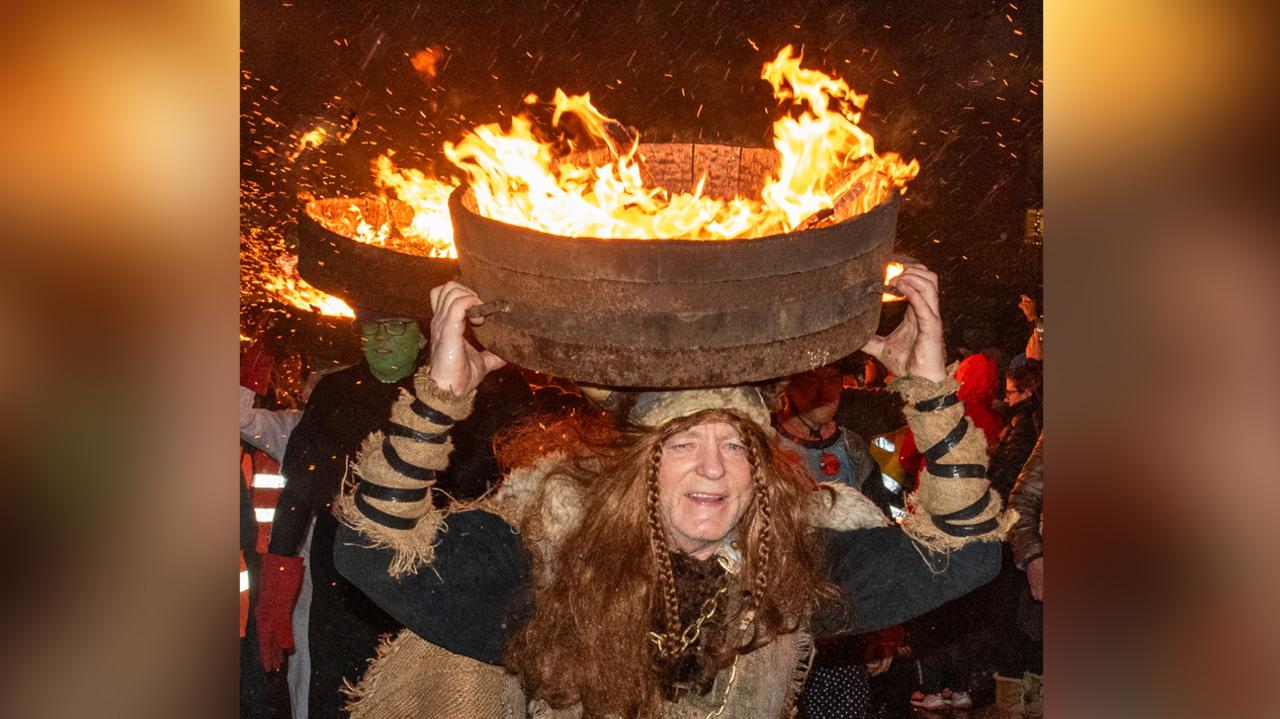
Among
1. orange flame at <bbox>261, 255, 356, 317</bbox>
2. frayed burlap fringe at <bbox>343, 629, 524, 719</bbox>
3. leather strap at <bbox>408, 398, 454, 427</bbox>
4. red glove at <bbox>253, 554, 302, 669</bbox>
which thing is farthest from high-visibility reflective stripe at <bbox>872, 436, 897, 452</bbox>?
red glove at <bbox>253, 554, 302, 669</bbox>

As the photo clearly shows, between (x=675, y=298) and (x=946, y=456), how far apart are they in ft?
2.24

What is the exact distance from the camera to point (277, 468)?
240 cm

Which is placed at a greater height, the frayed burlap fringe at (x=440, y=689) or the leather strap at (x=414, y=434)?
the leather strap at (x=414, y=434)

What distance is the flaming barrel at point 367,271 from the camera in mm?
2121

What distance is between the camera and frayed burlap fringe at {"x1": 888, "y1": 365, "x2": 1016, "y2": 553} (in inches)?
72.4

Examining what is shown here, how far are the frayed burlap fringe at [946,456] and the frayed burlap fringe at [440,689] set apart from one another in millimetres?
906

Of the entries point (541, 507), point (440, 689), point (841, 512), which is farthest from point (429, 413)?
point (841, 512)

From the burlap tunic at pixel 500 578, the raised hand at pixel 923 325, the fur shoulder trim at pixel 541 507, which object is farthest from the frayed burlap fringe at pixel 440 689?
the raised hand at pixel 923 325

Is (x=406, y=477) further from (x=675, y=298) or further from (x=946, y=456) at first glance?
(x=946, y=456)

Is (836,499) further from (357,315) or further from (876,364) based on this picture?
(357,315)

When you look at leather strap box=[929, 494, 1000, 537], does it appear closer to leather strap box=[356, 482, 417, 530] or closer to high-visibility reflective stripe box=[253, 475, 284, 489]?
leather strap box=[356, 482, 417, 530]

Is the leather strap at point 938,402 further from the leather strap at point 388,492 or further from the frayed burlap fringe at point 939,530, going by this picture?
the leather strap at point 388,492
